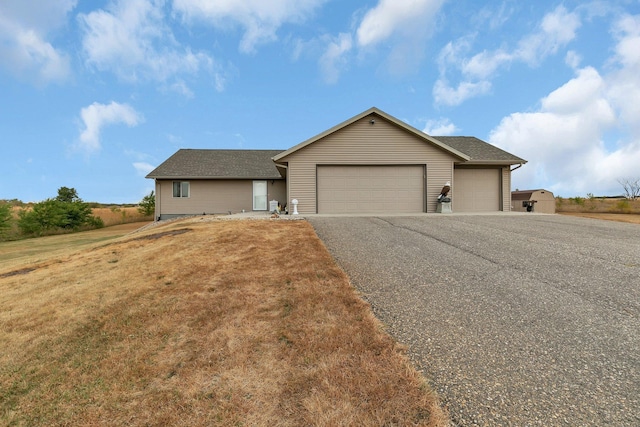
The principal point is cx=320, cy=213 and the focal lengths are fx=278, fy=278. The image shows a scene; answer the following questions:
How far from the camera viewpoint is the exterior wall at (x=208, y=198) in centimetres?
→ 1750

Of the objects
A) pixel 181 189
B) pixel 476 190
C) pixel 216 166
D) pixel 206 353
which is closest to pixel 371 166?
pixel 476 190

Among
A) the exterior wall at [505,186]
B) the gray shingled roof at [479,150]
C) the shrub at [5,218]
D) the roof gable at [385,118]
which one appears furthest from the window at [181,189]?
the exterior wall at [505,186]

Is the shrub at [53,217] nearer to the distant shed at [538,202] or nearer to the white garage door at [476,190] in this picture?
the white garage door at [476,190]

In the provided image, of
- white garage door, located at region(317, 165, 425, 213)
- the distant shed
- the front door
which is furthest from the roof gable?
the distant shed

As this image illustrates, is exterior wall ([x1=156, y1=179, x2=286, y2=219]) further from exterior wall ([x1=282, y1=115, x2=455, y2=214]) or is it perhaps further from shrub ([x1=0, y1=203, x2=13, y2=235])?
shrub ([x1=0, y1=203, x2=13, y2=235])

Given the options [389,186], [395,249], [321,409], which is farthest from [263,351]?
[389,186]

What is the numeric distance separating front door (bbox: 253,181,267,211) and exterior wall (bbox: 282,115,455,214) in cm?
528

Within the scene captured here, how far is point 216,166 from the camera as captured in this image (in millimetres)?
18375

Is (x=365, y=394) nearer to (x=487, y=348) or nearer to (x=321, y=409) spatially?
(x=321, y=409)

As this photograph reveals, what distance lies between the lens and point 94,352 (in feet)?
9.86

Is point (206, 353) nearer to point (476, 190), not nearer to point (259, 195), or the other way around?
point (259, 195)

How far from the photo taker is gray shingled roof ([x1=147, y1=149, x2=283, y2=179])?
56.8 feet

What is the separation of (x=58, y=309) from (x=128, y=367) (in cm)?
262

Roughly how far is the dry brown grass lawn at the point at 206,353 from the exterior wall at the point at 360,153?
853cm
